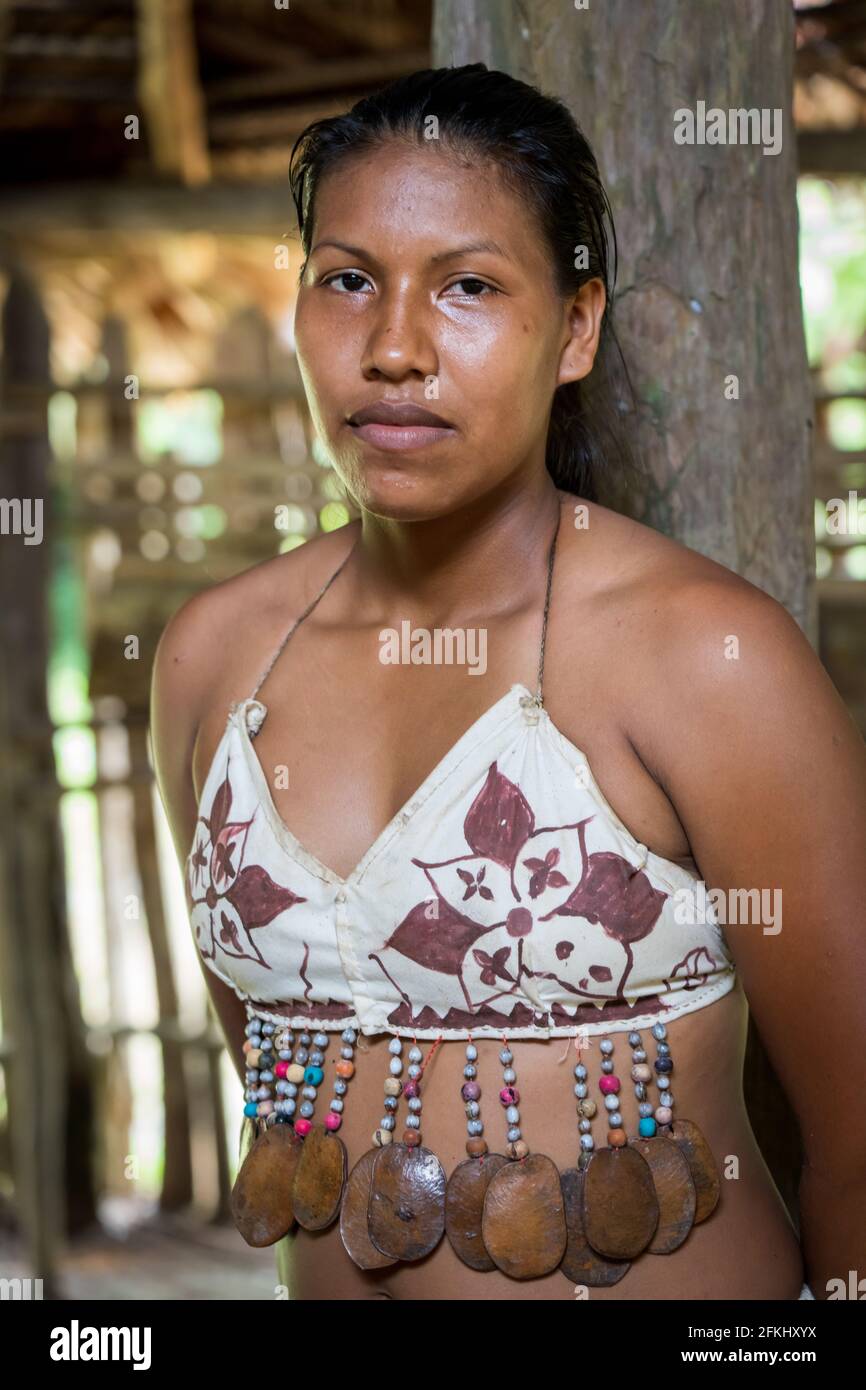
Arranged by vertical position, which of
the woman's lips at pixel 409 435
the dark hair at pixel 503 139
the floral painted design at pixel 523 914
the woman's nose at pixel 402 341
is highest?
the dark hair at pixel 503 139

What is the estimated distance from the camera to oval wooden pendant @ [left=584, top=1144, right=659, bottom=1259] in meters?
1.51

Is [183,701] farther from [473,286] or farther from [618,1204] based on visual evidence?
[618,1204]

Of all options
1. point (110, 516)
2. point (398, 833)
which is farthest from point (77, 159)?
point (398, 833)

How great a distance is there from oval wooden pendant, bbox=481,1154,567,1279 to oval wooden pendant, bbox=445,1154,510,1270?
1cm

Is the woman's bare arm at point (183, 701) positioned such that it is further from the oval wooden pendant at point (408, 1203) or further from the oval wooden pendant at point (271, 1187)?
the oval wooden pendant at point (408, 1203)

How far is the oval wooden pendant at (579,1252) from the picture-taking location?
153 cm

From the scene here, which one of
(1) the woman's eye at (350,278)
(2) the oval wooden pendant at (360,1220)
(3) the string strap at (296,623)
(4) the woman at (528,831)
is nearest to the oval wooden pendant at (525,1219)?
(4) the woman at (528,831)

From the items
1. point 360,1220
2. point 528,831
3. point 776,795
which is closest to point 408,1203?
point 360,1220

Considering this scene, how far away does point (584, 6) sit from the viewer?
190cm

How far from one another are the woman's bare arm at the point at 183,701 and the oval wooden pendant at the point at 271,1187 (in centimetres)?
23

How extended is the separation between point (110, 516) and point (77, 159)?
5.63 feet

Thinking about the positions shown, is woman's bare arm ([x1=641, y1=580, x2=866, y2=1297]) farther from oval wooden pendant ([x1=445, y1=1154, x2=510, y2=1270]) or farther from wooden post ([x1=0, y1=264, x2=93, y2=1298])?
wooden post ([x1=0, y1=264, x2=93, y2=1298])

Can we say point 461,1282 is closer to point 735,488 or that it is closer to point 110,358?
point 735,488

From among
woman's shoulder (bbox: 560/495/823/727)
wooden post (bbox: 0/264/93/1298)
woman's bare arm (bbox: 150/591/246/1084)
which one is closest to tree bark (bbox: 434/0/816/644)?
woman's shoulder (bbox: 560/495/823/727)
